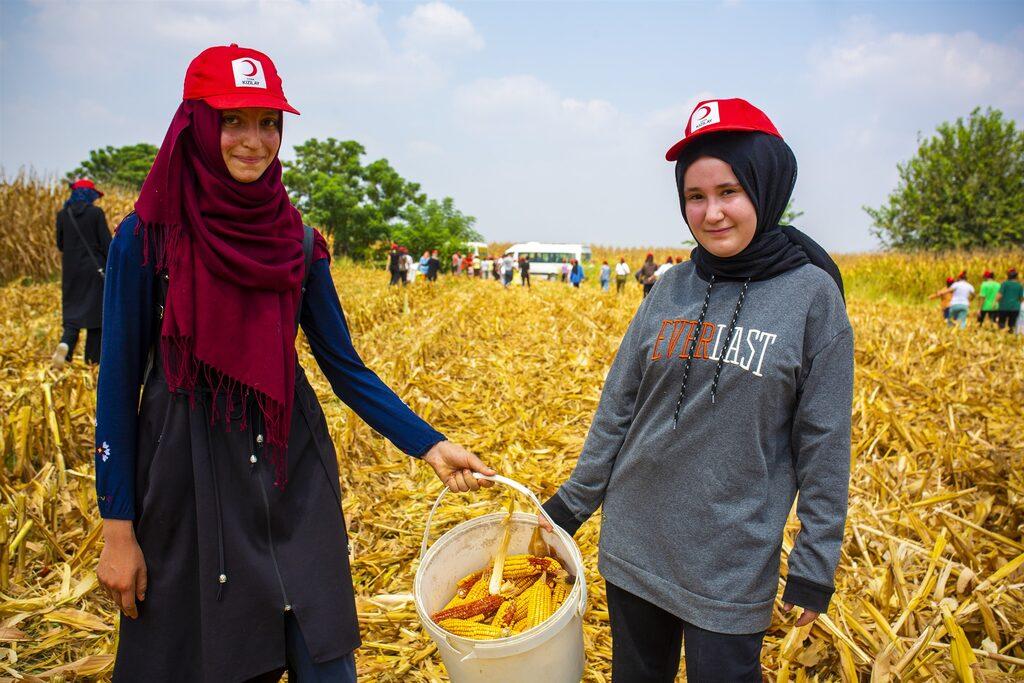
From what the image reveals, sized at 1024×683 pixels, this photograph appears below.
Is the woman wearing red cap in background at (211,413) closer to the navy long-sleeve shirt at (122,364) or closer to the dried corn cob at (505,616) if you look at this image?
the navy long-sleeve shirt at (122,364)

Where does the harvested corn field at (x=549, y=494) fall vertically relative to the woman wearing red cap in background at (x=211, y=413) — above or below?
below

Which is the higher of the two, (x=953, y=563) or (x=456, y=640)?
(x=456, y=640)

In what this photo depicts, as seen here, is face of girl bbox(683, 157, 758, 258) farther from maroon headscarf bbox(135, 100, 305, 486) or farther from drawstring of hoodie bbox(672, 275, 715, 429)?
maroon headscarf bbox(135, 100, 305, 486)

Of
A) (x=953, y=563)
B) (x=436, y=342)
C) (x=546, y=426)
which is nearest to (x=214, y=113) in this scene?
(x=953, y=563)

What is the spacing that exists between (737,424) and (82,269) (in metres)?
6.93

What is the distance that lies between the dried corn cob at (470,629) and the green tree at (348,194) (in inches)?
1436

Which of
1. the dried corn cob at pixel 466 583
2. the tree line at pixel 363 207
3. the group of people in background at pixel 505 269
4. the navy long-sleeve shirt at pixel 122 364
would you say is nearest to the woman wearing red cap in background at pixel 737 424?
the dried corn cob at pixel 466 583

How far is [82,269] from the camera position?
638cm

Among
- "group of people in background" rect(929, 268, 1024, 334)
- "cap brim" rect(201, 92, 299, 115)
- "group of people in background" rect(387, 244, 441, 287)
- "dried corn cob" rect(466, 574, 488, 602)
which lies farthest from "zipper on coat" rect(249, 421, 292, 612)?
"group of people in background" rect(387, 244, 441, 287)

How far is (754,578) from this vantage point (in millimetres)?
1632

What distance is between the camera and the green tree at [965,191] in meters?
36.5

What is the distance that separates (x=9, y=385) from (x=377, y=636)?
14.6ft

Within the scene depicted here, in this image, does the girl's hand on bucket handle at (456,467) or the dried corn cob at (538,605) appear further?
the girl's hand on bucket handle at (456,467)

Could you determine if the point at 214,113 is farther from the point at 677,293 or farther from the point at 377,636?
the point at 377,636
